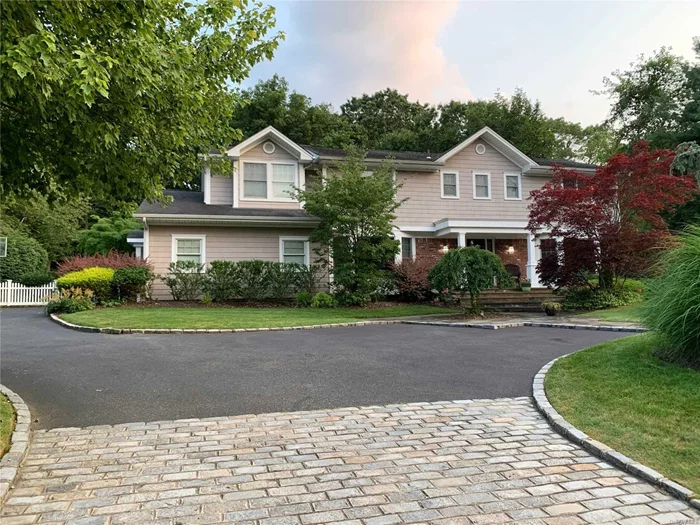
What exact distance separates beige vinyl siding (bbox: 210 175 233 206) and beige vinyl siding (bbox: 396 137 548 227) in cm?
715

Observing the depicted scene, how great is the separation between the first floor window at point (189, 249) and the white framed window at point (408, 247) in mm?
8331

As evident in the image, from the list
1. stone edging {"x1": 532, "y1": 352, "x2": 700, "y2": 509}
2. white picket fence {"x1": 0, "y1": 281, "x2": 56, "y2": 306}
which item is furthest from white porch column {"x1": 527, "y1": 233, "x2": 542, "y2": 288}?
white picket fence {"x1": 0, "y1": 281, "x2": 56, "y2": 306}

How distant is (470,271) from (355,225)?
14.5 feet

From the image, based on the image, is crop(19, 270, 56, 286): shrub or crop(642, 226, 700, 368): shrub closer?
crop(642, 226, 700, 368): shrub

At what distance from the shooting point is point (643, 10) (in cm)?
915

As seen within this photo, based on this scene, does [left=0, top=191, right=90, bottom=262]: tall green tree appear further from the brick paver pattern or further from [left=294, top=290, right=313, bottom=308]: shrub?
the brick paver pattern

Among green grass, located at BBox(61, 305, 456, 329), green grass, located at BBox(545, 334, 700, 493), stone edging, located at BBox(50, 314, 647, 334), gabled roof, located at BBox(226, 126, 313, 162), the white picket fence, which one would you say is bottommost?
green grass, located at BBox(545, 334, 700, 493)

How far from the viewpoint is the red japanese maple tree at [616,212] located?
13.3 m

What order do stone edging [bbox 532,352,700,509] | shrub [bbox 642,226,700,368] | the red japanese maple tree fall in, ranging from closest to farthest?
stone edging [bbox 532,352,700,509] < shrub [bbox 642,226,700,368] < the red japanese maple tree

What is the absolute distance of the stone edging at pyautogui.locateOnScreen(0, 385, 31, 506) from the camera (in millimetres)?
2961

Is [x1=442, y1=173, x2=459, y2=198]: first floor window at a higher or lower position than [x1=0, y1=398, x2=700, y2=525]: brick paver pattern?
higher

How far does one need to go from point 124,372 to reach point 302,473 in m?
4.20

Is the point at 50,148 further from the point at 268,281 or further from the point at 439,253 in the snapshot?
the point at 439,253

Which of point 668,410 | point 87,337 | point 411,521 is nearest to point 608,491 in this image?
point 411,521
